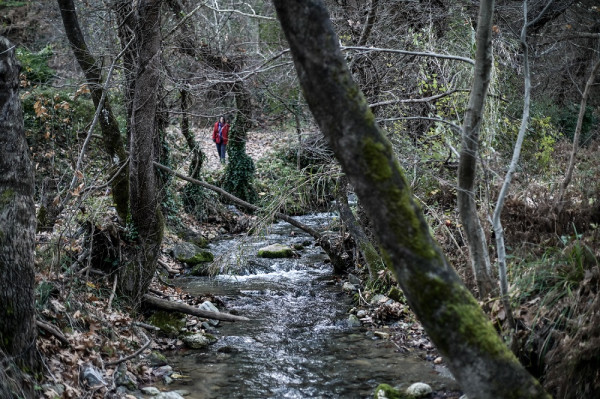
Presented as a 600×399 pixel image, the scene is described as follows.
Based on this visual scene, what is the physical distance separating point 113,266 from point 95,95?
266 centimetres

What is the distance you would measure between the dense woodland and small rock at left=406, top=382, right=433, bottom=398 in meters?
1.09

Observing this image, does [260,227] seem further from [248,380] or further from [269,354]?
[248,380]

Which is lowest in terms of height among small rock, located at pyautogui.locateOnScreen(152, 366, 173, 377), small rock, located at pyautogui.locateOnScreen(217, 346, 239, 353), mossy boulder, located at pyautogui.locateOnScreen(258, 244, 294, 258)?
mossy boulder, located at pyautogui.locateOnScreen(258, 244, 294, 258)

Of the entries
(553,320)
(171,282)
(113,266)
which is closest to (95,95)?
(113,266)

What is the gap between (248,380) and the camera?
6609 mm

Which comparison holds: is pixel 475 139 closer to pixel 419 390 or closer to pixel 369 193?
pixel 369 193

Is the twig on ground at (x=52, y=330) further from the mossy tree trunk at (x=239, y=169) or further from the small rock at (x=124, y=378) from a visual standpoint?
the mossy tree trunk at (x=239, y=169)

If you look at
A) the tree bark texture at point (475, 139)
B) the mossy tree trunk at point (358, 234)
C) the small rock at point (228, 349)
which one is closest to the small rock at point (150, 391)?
the small rock at point (228, 349)

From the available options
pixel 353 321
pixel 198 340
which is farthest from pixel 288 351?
pixel 353 321

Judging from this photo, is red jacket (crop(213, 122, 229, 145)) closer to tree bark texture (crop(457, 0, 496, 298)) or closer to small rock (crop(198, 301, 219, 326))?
small rock (crop(198, 301, 219, 326))

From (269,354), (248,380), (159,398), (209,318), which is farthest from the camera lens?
(209,318)

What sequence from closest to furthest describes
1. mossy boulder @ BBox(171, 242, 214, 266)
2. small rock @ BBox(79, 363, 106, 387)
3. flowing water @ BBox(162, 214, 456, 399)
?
1. small rock @ BBox(79, 363, 106, 387)
2. flowing water @ BBox(162, 214, 456, 399)
3. mossy boulder @ BBox(171, 242, 214, 266)

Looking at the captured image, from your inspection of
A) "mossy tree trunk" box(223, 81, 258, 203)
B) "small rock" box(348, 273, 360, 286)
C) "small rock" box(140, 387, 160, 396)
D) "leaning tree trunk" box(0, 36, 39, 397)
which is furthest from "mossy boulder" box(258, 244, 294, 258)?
"leaning tree trunk" box(0, 36, 39, 397)

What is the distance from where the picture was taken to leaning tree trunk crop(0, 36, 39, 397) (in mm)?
4572
